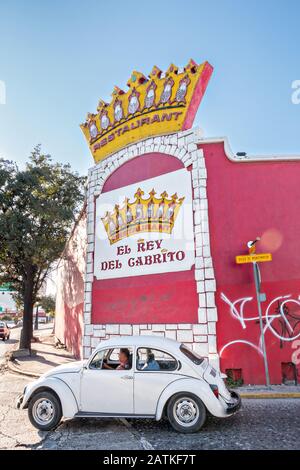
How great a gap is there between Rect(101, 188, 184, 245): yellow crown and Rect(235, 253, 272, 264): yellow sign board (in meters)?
2.53

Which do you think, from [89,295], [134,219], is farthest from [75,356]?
[134,219]

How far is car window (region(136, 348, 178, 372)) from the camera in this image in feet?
18.4

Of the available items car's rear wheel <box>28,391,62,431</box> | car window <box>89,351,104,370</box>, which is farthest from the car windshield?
car's rear wheel <box>28,391,62,431</box>

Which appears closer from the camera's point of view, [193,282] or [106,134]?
[193,282]

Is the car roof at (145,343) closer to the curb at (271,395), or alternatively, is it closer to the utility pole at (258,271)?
the curb at (271,395)

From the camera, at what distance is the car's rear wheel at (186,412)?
204 inches

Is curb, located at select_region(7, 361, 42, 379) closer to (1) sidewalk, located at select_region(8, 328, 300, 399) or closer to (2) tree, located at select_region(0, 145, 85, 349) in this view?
(1) sidewalk, located at select_region(8, 328, 300, 399)

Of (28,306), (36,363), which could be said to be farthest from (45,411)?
(28,306)

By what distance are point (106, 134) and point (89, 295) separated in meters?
6.36

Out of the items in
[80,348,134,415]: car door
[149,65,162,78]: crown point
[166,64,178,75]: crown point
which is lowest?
[80,348,134,415]: car door

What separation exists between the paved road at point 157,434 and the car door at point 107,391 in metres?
0.37
